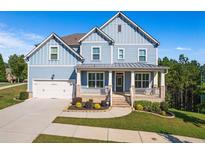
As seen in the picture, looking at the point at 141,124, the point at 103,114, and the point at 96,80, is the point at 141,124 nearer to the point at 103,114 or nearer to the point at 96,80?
the point at 103,114

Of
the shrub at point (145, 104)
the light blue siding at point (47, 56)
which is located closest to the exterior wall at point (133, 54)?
the light blue siding at point (47, 56)

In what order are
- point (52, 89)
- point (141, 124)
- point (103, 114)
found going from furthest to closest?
point (52, 89)
point (103, 114)
point (141, 124)

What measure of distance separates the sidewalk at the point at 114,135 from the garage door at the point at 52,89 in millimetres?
9804

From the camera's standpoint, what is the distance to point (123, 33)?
70.1ft

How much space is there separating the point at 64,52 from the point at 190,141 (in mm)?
14782

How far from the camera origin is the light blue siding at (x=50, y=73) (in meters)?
20.3

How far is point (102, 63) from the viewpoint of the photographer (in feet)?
68.5

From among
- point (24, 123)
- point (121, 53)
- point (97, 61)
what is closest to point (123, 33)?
point (121, 53)

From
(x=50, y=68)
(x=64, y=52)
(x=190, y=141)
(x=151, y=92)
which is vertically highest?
(x=64, y=52)

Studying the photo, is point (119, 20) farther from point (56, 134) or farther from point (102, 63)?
point (56, 134)

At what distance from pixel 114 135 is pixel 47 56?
1352 centimetres

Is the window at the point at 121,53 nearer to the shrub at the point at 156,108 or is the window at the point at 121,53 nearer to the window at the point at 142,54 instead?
the window at the point at 142,54

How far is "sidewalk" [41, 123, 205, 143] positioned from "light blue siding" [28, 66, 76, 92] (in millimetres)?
9967
